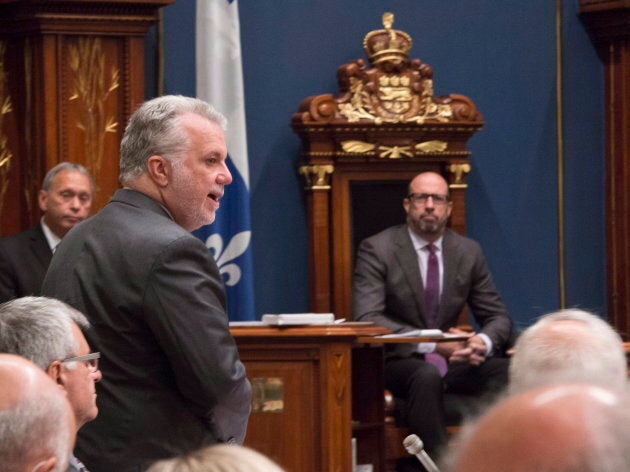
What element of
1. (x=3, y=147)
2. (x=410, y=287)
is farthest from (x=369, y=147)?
(x=3, y=147)

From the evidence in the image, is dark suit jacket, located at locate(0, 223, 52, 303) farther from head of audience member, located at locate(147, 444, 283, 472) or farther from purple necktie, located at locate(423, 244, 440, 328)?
head of audience member, located at locate(147, 444, 283, 472)

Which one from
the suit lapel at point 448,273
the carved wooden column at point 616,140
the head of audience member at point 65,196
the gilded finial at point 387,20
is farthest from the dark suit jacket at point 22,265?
the carved wooden column at point 616,140

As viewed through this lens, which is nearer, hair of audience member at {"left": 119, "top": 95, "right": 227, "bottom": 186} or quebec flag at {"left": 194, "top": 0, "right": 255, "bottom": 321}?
hair of audience member at {"left": 119, "top": 95, "right": 227, "bottom": 186}

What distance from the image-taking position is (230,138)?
Answer: 6516 mm

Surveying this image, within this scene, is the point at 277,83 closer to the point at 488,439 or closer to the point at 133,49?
the point at 133,49

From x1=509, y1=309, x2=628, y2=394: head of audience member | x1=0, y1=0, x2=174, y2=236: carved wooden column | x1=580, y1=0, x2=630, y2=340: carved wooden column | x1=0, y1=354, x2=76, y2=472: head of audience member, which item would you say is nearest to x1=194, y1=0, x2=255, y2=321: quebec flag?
x1=0, y1=0, x2=174, y2=236: carved wooden column

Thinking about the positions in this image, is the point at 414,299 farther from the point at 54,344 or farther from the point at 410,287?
the point at 54,344

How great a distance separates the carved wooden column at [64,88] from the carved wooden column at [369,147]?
1119 millimetres

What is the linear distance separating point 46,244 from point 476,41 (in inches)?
125

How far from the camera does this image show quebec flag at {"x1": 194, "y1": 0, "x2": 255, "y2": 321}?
645cm

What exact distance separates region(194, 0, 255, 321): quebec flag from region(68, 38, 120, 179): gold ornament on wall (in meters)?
0.52

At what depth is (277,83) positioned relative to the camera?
23.7ft

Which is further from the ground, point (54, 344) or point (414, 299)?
point (54, 344)

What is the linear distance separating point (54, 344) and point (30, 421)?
2.65ft
